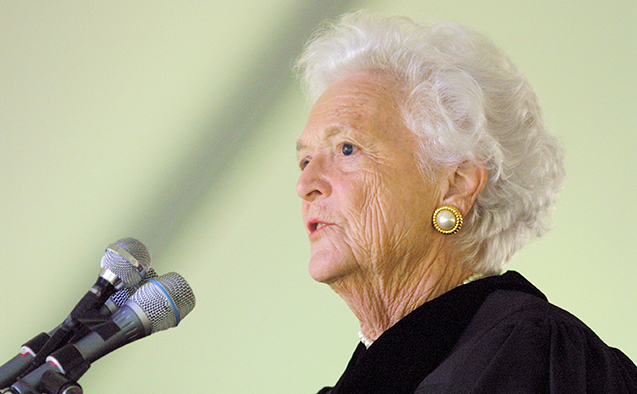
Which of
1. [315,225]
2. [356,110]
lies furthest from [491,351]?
[356,110]

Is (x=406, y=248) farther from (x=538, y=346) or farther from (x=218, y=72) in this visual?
(x=218, y=72)

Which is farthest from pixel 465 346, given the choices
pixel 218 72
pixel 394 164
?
pixel 218 72

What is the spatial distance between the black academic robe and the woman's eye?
0.37m

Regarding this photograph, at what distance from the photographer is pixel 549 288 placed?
2600mm

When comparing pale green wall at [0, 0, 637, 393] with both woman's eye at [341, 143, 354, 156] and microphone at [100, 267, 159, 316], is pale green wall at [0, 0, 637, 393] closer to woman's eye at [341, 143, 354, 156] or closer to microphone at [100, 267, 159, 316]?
woman's eye at [341, 143, 354, 156]

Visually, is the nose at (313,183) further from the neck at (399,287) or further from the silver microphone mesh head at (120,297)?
the silver microphone mesh head at (120,297)

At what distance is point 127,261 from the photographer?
4.15ft

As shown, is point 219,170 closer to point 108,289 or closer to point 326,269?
point 326,269

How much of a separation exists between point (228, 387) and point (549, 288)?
48.9 inches

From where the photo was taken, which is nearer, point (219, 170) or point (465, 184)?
point (465, 184)

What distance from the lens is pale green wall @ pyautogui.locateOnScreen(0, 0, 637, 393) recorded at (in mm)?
2443

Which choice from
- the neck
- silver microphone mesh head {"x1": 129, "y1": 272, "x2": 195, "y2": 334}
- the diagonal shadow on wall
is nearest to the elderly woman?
the neck

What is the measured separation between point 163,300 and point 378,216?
A: 0.49m

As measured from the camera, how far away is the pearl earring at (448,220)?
1479 millimetres
